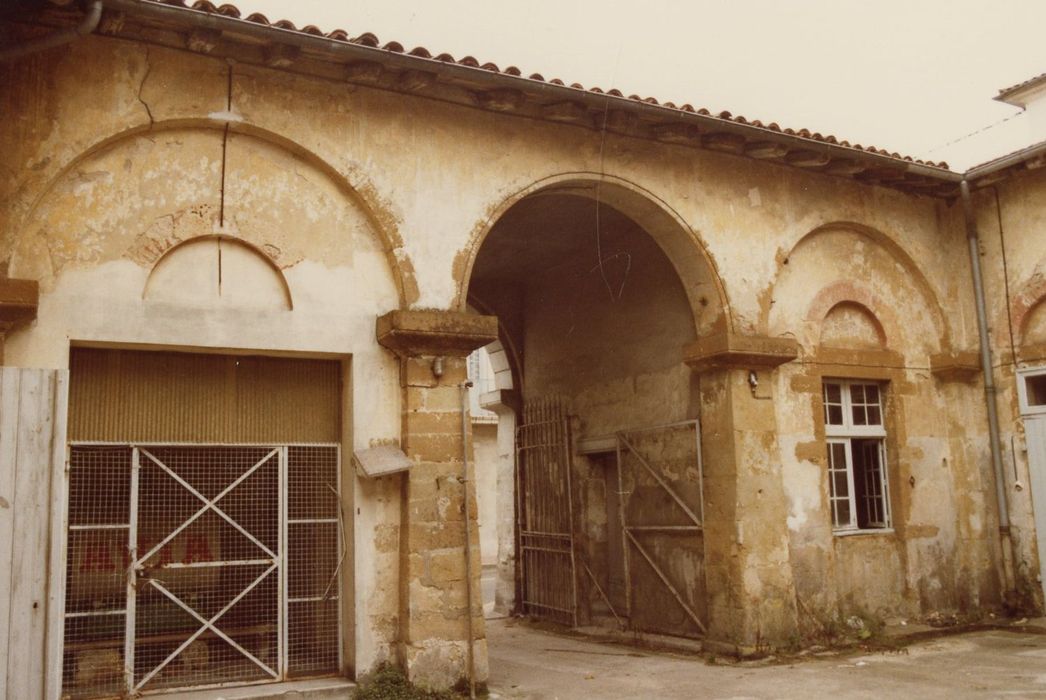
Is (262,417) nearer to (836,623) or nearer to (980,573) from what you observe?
(836,623)

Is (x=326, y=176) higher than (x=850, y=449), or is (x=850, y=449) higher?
(x=326, y=176)

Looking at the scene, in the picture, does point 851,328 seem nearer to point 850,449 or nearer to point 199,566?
point 850,449

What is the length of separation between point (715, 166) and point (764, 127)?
→ 71 cm

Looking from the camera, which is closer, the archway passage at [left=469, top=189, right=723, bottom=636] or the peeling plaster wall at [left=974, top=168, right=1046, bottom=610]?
the archway passage at [left=469, top=189, right=723, bottom=636]

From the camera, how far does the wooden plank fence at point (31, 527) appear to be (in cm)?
574

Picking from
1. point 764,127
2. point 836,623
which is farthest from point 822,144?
point 836,623

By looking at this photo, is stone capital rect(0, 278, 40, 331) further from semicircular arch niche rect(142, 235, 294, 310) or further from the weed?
the weed

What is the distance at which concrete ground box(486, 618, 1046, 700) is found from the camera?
748cm

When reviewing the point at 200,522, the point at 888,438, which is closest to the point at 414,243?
the point at 200,522

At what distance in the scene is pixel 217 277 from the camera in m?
7.12

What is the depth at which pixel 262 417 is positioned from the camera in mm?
7465

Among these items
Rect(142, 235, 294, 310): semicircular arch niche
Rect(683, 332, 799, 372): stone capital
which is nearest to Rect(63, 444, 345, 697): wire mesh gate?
Rect(142, 235, 294, 310): semicircular arch niche

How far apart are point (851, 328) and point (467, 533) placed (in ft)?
18.3

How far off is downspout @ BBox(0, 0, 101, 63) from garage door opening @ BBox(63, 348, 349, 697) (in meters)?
2.18
